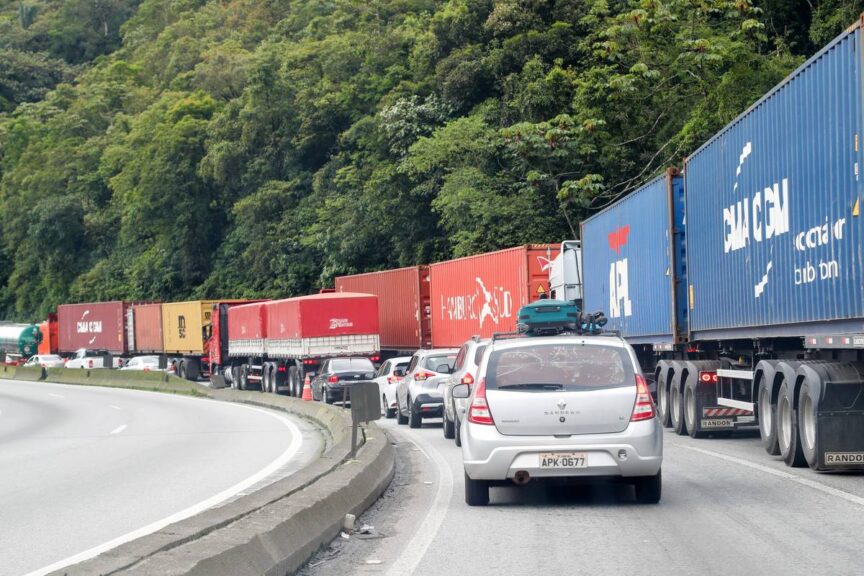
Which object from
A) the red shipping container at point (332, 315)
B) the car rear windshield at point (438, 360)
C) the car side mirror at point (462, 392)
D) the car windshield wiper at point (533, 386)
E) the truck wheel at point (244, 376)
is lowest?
the truck wheel at point (244, 376)

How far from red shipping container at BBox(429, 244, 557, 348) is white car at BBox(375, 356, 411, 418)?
3394 mm

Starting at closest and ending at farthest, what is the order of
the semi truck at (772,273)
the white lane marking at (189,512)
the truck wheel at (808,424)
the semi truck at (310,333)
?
the white lane marking at (189,512)
the semi truck at (772,273)
the truck wheel at (808,424)
the semi truck at (310,333)

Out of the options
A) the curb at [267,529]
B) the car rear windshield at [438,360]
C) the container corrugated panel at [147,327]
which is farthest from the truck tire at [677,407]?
the container corrugated panel at [147,327]

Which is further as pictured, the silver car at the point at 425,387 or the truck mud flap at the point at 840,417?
the silver car at the point at 425,387

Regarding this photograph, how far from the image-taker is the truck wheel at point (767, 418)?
15.3 m

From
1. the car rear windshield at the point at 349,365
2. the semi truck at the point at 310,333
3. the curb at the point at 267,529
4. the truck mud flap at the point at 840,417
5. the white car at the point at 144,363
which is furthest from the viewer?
the white car at the point at 144,363

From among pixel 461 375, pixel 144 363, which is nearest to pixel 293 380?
pixel 144 363

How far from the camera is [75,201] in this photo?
97.2 meters

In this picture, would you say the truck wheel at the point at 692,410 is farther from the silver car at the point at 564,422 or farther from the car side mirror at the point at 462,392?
the silver car at the point at 564,422

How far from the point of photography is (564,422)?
1144 centimetres

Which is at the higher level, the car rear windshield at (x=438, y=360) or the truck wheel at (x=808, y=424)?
the car rear windshield at (x=438, y=360)

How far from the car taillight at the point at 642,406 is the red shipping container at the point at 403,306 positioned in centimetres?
2982

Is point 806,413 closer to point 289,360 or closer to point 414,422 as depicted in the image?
point 414,422

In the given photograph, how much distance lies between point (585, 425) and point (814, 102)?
183 inches
